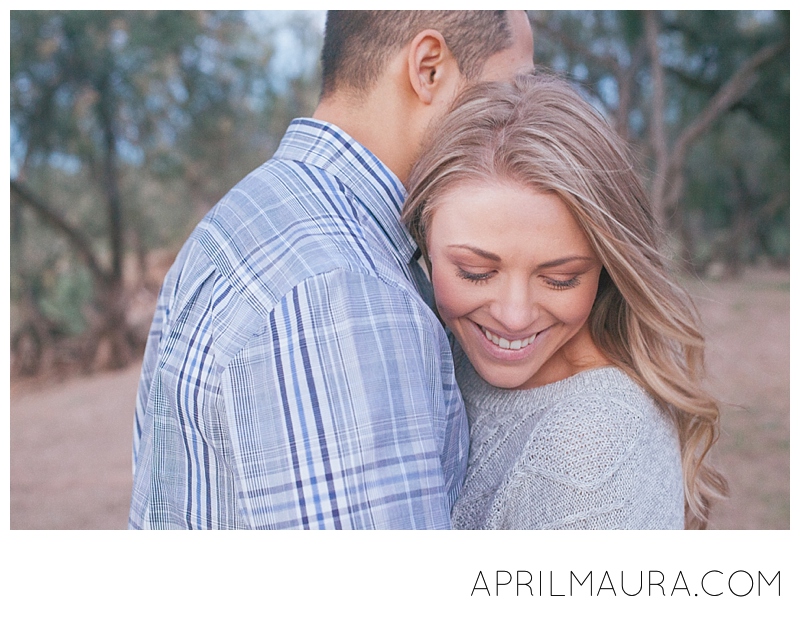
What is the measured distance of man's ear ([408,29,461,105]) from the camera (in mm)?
1257

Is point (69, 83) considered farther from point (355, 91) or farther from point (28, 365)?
point (355, 91)

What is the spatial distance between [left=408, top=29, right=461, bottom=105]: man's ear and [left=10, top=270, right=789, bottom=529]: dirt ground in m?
2.38

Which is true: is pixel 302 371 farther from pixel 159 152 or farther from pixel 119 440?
pixel 159 152

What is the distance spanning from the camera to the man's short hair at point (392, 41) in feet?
4.17

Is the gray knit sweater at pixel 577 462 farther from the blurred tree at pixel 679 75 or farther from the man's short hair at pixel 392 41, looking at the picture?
the blurred tree at pixel 679 75

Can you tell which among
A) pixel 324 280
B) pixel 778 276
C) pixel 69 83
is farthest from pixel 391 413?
pixel 778 276

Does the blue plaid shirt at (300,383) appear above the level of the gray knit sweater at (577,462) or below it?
above

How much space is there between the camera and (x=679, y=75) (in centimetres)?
611

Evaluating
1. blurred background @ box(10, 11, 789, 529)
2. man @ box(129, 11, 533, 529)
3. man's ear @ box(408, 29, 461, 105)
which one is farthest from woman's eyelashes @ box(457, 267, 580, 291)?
blurred background @ box(10, 11, 789, 529)

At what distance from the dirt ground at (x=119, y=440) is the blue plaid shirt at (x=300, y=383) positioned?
2.65 metres

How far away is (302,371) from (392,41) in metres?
0.68
